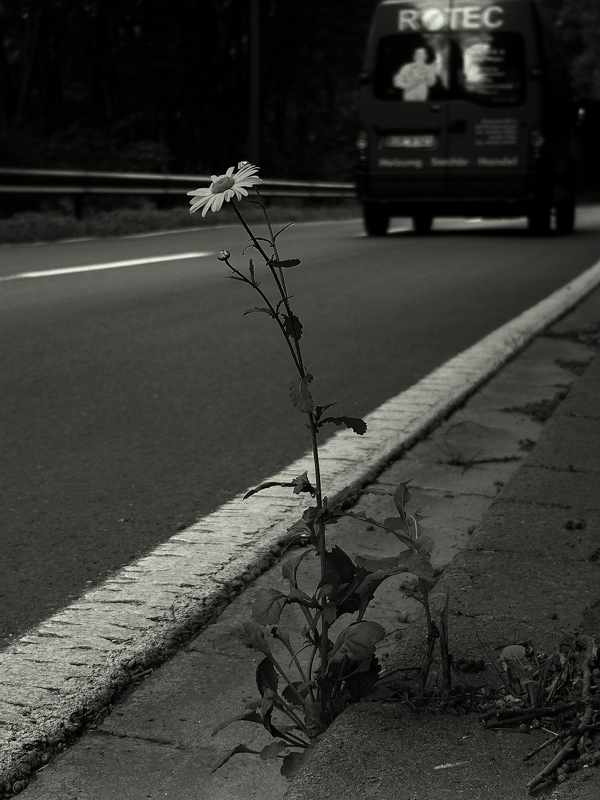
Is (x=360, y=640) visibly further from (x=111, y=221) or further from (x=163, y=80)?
(x=163, y=80)

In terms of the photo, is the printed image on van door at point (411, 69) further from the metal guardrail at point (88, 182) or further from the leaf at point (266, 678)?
the leaf at point (266, 678)

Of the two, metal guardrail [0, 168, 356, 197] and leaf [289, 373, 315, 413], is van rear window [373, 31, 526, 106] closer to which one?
metal guardrail [0, 168, 356, 197]

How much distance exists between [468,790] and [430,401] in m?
3.22

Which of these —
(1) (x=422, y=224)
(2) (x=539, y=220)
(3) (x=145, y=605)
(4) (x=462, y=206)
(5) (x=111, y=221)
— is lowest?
(1) (x=422, y=224)

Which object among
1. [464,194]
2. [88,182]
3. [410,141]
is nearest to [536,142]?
[464,194]

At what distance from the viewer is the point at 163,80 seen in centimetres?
3030

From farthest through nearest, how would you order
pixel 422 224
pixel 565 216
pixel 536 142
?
1. pixel 422 224
2. pixel 565 216
3. pixel 536 142

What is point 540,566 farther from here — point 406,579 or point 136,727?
point 136,727

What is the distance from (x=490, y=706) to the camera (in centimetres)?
206

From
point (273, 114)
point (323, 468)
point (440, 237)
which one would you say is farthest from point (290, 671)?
point (273, 114)

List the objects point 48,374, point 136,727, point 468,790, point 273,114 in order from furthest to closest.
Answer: point 273,114, point 48,374, point 136,727, point 468,790

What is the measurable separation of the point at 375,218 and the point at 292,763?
14510 mm

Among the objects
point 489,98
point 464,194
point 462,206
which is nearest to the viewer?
point 464,194

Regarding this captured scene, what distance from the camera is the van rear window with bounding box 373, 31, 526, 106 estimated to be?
1584 cm
